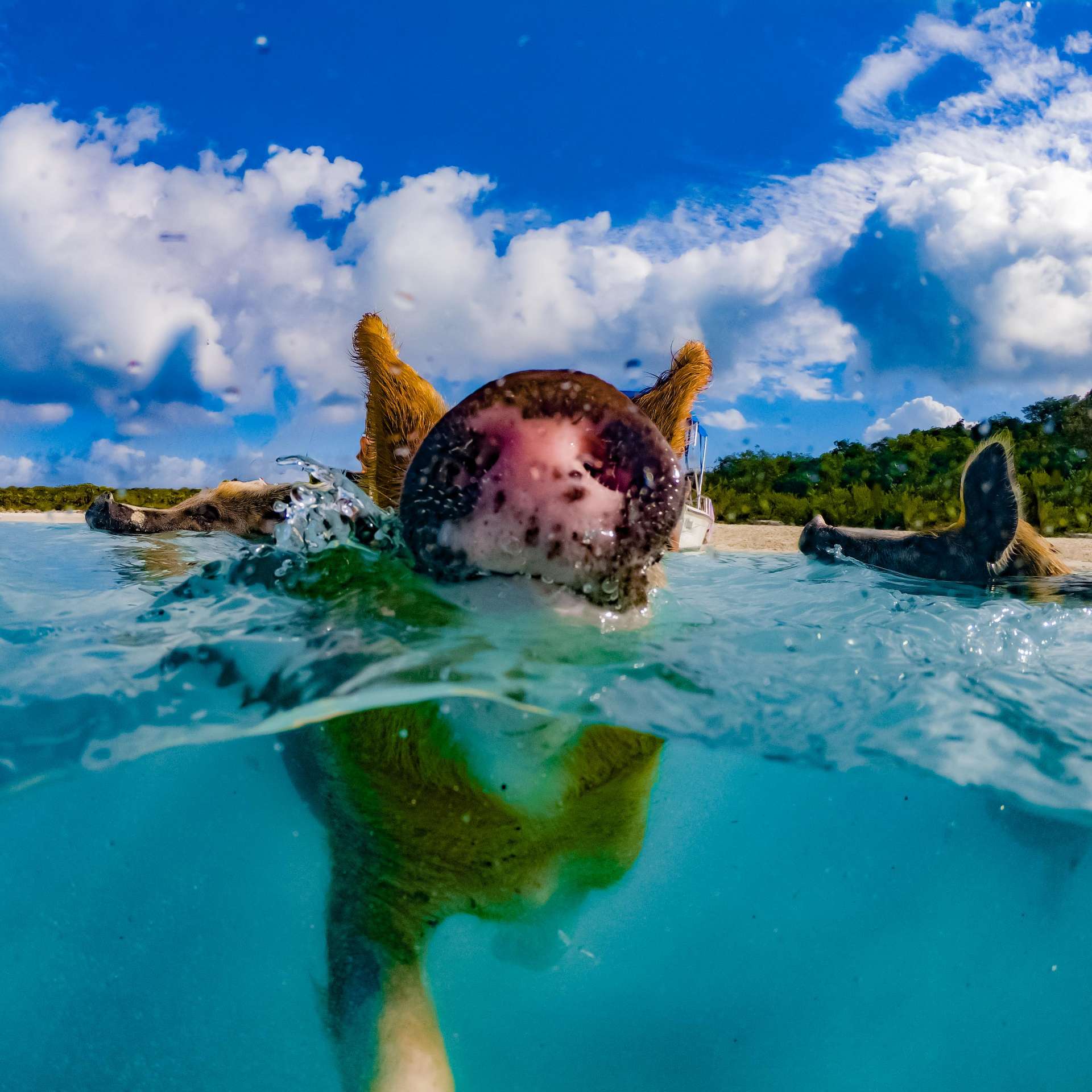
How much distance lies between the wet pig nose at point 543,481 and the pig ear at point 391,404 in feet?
2.59

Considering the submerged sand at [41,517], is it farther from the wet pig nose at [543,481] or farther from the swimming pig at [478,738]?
the wet pig nose at [543,481]

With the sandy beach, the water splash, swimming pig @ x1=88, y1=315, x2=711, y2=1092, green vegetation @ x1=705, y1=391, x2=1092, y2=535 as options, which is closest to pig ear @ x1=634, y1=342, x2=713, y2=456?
swimming pig @ x1=88, y1=315, x2=711, y2=1092

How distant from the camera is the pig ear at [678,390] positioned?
231 centimetres

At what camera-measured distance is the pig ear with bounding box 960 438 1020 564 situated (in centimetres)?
291

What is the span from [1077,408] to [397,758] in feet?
45.1

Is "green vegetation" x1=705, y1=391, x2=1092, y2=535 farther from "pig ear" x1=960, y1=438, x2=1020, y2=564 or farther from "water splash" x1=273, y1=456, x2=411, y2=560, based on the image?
"water splash" x1=273, y1=456, x2=411, y2=560

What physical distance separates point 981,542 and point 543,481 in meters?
2.81

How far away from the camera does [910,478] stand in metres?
10.4

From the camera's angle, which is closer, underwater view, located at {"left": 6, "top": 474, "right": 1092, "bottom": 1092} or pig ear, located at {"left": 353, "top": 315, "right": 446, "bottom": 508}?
underwater view, located at {"left": 6, "top": 474, "right": 1092, "bottom": 1092}

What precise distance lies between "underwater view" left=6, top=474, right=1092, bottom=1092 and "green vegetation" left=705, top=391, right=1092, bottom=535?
5602 mm

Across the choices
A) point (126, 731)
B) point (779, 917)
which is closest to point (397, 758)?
point (126, 731)

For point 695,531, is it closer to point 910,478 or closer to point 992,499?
point 992,499

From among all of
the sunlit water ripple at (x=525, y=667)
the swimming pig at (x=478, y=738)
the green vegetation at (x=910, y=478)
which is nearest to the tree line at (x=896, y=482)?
the green vegetation at (x=910, y=478)

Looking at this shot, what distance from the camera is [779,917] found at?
3.76 metres
